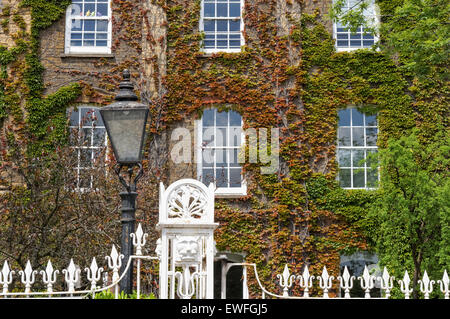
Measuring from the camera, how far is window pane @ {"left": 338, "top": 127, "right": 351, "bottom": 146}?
17.1 meters

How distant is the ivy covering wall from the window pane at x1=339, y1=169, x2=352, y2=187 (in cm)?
32

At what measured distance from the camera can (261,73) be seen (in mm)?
17234

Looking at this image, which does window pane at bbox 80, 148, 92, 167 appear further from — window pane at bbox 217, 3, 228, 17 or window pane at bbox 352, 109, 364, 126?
window pane at bbox 352, 109, 364, 126

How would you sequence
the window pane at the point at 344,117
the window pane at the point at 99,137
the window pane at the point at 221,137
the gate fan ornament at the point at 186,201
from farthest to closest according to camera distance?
the window pane at the point at 344,117, the window pane at the point at 221,137, the window pane at the point at 99,137, the gate fan ornament at the point at 186,201

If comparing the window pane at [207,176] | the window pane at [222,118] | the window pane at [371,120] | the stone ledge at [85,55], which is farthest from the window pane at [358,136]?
the stone ledge at [85,55]

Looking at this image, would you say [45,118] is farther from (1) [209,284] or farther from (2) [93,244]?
(1) [209,284]

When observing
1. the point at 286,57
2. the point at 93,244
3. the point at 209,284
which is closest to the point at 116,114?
the point at 209,284

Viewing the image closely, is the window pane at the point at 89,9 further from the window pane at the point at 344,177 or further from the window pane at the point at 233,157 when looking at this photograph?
the window pane at the point at 344,177

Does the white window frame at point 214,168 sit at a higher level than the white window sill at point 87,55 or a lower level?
lower

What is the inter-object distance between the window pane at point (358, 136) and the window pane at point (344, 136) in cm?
16

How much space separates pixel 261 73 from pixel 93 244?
6.91 meters

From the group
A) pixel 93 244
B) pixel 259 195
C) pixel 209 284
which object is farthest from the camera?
pixel 259 195

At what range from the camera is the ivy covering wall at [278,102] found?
16.4 m

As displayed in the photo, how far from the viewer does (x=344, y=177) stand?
1692cm
